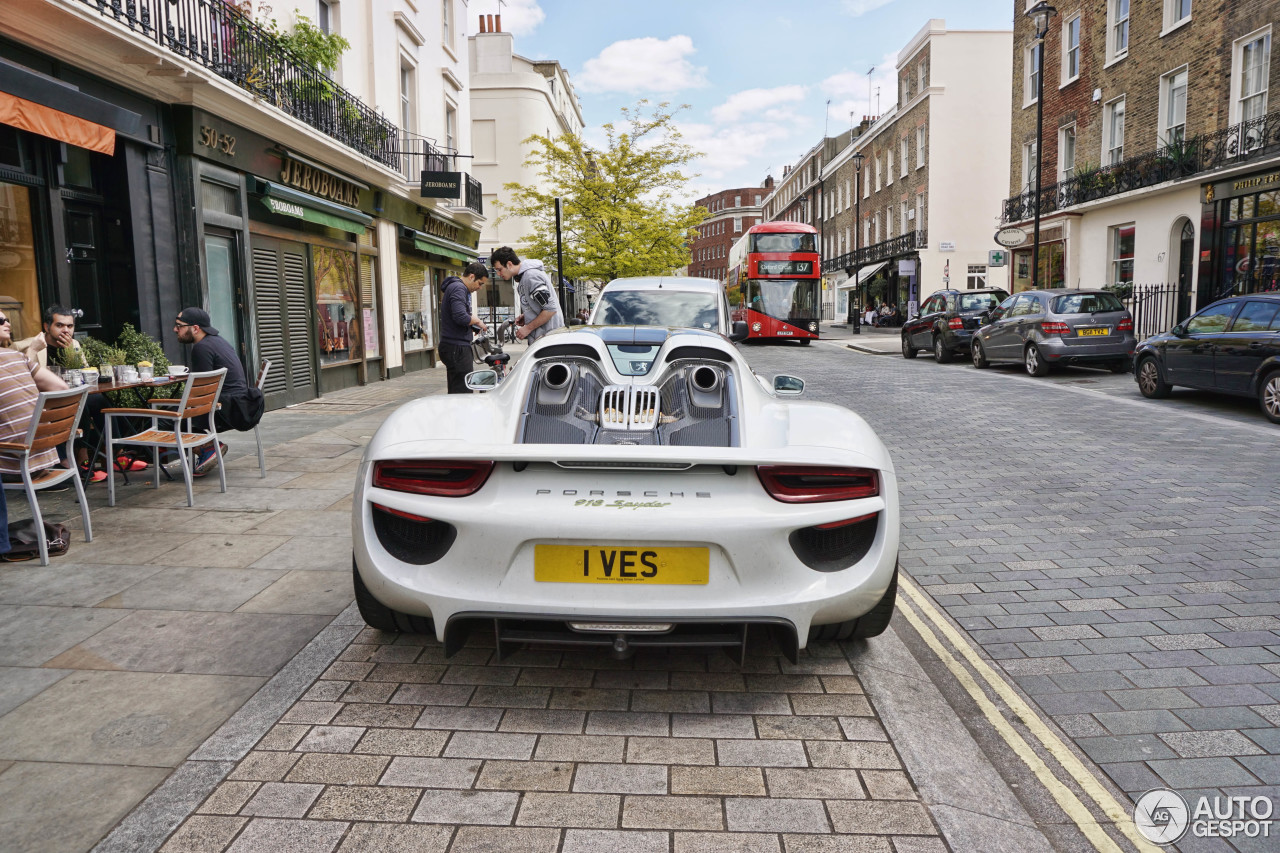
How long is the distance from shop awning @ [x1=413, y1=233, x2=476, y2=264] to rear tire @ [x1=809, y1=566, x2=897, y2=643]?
60.5ft

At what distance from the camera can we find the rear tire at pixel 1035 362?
16.1 meters

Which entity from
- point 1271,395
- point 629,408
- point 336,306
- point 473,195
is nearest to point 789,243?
point 473,195

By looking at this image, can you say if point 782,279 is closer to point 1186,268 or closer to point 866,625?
point 1186,268

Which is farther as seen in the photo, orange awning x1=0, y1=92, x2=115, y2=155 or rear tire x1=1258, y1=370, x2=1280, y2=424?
rear tire x1=1258, y1=370, x2=1280, y2=424

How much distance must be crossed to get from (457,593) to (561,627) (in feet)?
1.21

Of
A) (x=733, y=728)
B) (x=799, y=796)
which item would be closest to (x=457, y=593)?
(x=733, y=728)

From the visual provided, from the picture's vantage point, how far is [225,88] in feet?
34.8

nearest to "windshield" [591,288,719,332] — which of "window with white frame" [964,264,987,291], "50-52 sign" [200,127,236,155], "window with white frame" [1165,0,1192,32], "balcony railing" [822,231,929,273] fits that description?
"50-52 sign" [200,127,236,155]

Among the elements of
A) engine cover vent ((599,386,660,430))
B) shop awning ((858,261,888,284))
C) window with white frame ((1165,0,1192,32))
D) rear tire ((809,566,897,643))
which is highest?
window with white frame ((1165,0,1192,32))

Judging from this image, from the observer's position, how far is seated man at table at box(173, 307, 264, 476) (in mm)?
7086

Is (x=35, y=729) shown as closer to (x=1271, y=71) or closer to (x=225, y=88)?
(x=225, y=88)

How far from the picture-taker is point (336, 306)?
16.0 meters

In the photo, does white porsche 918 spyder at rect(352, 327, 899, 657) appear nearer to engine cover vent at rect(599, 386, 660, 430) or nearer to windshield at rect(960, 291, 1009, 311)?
engine cover vent at rect(599, 386, 660, 430)

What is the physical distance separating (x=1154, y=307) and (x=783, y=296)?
10441mm
